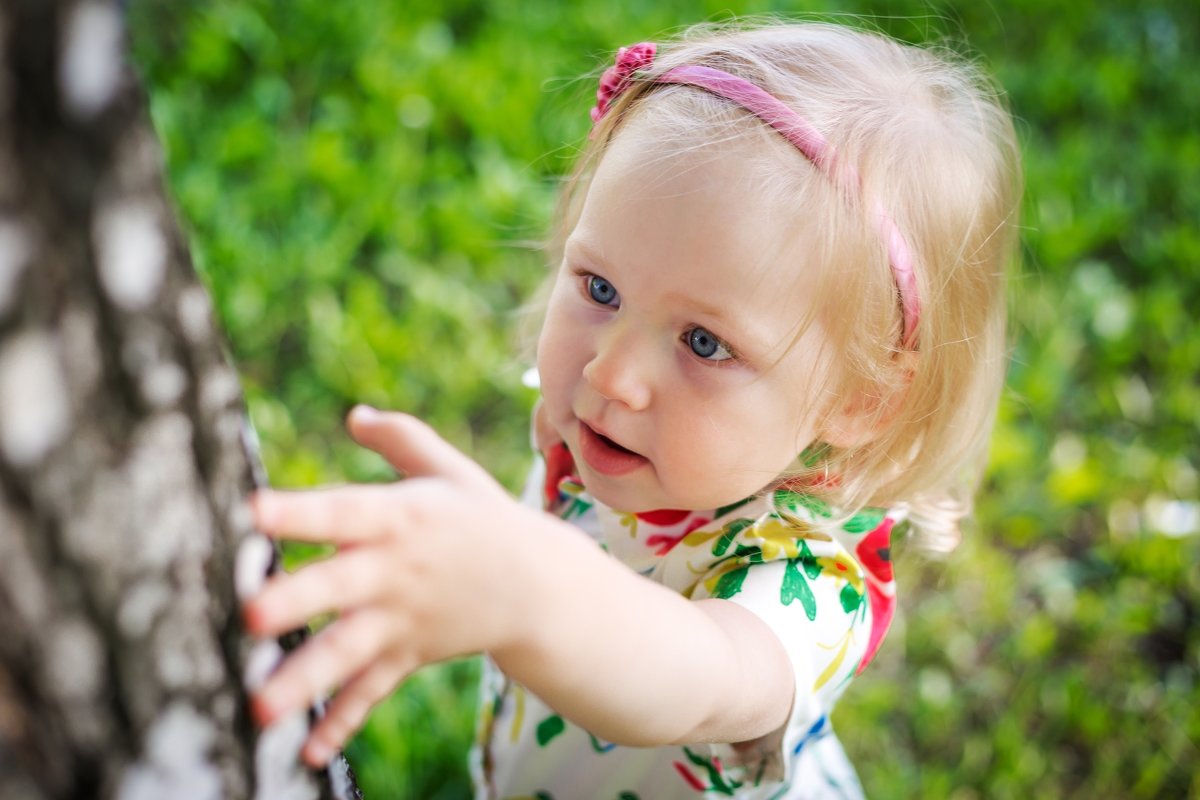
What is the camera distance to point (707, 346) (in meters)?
1.07

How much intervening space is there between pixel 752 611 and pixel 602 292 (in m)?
A: 0.35

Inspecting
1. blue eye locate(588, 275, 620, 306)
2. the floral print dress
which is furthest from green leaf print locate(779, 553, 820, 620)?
blue eye locate(588, 275, 620, 306)

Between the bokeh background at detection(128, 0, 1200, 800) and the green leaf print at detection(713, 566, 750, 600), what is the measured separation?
662mm

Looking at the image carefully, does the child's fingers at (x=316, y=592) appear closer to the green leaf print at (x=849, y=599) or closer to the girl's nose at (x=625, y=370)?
the girl's nose at (x=625, y=370)

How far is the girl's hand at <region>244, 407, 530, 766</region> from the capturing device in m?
0.61

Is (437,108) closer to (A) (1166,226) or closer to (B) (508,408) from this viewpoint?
(B) (508,408)

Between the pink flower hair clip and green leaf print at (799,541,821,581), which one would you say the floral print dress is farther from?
the pink flower hair clip

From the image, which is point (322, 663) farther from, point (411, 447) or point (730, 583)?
point (730, 583)

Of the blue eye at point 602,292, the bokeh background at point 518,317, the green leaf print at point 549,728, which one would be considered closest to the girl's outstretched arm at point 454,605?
the blue eye at point 602,292

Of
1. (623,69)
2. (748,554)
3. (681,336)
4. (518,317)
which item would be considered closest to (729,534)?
(748,554)

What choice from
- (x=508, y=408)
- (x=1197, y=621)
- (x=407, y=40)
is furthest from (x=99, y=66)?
(x=407, y=40)

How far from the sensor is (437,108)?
284 cm

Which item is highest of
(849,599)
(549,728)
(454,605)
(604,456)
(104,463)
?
(104,463)

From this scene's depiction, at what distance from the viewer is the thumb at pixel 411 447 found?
2.34ft
